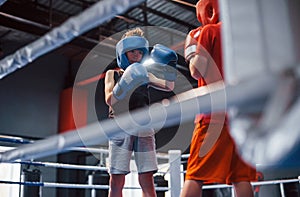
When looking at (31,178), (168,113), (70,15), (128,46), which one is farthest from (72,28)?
(70,15)

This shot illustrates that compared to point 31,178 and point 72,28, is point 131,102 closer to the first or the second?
point 72,28

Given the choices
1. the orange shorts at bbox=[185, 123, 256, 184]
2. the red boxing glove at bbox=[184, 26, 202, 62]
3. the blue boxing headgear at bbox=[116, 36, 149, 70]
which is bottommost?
the orange shorts at bbox=[185, 123, 256, 184]

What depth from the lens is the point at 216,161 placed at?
1283mm

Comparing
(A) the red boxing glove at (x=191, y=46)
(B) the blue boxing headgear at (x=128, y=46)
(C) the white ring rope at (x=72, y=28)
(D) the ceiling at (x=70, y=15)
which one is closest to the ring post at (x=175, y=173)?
(B) the blue boxing headgear at (x=128, y=46)

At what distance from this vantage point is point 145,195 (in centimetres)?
168

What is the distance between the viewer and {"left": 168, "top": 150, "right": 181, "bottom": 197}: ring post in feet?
A: 7.74

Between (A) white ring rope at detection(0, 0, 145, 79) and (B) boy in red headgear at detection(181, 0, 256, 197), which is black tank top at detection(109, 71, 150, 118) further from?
(A) white ring rope at detection(0, 0, 145, 79)

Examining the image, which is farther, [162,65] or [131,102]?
[131,102]

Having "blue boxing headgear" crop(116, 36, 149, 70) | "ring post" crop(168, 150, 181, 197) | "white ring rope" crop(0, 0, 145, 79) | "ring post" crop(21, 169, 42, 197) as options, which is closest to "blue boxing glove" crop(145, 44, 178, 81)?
"blue boxing headgear" crop(116, 36, 149, 70)

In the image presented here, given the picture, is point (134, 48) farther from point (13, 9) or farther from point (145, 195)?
point (13, 9)

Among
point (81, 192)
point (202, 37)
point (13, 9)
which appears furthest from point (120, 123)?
point (81, 192)

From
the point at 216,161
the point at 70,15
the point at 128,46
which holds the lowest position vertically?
the point at 216,161

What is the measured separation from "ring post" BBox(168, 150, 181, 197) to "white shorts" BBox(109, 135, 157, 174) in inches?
27.0

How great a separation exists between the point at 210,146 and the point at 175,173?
1.14 metres
